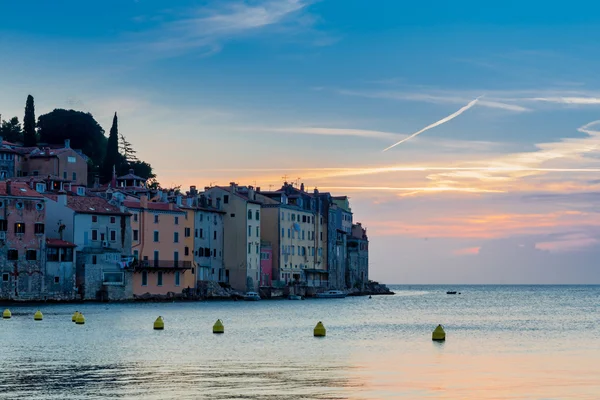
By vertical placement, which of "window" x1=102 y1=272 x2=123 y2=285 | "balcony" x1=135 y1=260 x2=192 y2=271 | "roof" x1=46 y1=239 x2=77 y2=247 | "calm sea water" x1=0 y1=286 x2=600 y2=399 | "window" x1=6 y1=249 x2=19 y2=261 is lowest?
"calm sea water" x1=0 y1=286 x2=600 y2=399

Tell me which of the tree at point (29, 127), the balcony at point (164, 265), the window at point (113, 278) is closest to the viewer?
the window at point (113, 278)

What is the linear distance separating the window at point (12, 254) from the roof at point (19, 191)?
5480mm

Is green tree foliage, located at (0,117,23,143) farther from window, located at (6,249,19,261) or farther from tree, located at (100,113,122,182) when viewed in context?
window, located at (6,249,19,261)

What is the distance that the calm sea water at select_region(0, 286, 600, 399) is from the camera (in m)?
35.6

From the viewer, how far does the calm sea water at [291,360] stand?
1401 inches

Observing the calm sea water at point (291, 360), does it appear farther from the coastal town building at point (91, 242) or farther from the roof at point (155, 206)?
the roof at point (155, 206)

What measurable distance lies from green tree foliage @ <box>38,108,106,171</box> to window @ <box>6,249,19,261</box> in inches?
2074

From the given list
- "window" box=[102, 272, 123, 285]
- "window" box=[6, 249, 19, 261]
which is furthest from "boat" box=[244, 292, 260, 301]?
"window" box=[6, 249, 19, 261]

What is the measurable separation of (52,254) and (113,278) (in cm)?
777

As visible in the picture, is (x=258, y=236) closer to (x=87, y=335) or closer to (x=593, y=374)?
(x=87, y=335)

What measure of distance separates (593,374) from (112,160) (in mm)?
116280

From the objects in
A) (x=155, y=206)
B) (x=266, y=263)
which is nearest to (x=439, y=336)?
(x=155, y=206)

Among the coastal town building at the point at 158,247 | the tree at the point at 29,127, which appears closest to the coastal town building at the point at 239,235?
the coastal town building at the point at 158,247

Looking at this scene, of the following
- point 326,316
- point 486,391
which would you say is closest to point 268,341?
point 486,391
